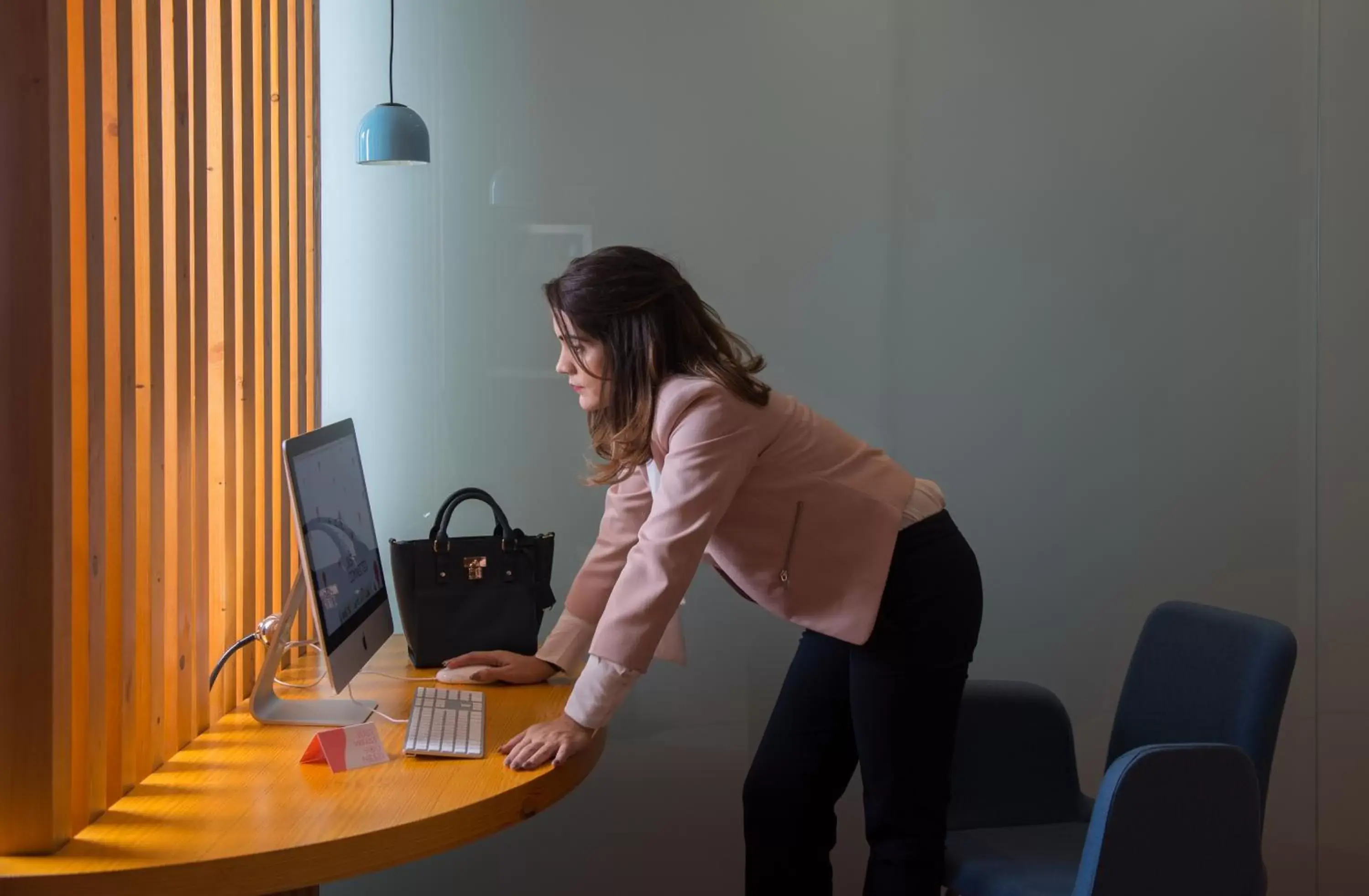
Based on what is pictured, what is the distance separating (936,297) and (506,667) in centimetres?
145

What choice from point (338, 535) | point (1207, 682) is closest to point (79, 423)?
point (338, 535)

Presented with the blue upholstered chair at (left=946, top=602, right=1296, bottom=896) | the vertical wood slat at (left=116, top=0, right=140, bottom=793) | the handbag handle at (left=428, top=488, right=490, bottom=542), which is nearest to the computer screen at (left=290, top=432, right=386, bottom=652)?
the handbag handle at (left=428, top=488, right=490, bottom=542)

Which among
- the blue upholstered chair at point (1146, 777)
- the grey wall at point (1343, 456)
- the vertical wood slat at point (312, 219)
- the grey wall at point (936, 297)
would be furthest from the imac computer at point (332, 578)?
the grey wall at point (1343, 456)

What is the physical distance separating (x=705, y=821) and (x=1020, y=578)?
0.98m

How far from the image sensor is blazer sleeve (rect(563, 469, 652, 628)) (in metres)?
2.32

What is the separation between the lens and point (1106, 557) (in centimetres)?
315

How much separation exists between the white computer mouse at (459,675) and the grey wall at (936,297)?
29.2 inches

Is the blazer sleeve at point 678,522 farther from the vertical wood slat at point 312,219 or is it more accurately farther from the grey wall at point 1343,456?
the grey wall at point 1343,456

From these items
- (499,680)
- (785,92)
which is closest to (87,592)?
(499,680)

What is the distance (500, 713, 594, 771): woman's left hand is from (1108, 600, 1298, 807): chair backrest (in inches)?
38.4

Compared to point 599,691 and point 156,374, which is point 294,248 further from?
point 599,691

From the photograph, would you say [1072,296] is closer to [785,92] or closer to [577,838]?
[785,92]

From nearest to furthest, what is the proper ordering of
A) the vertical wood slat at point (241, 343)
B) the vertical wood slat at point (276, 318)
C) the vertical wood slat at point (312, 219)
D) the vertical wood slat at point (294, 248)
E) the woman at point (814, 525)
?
the woman at point (814, 525)
the vertical wood slat at point (241, 343)
the vertical wood slat at point (276, 318)
the vertical wood slat at point (294, 248)
the vertical wood slat at point (312, 219)

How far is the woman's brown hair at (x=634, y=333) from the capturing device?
2.01 meters
